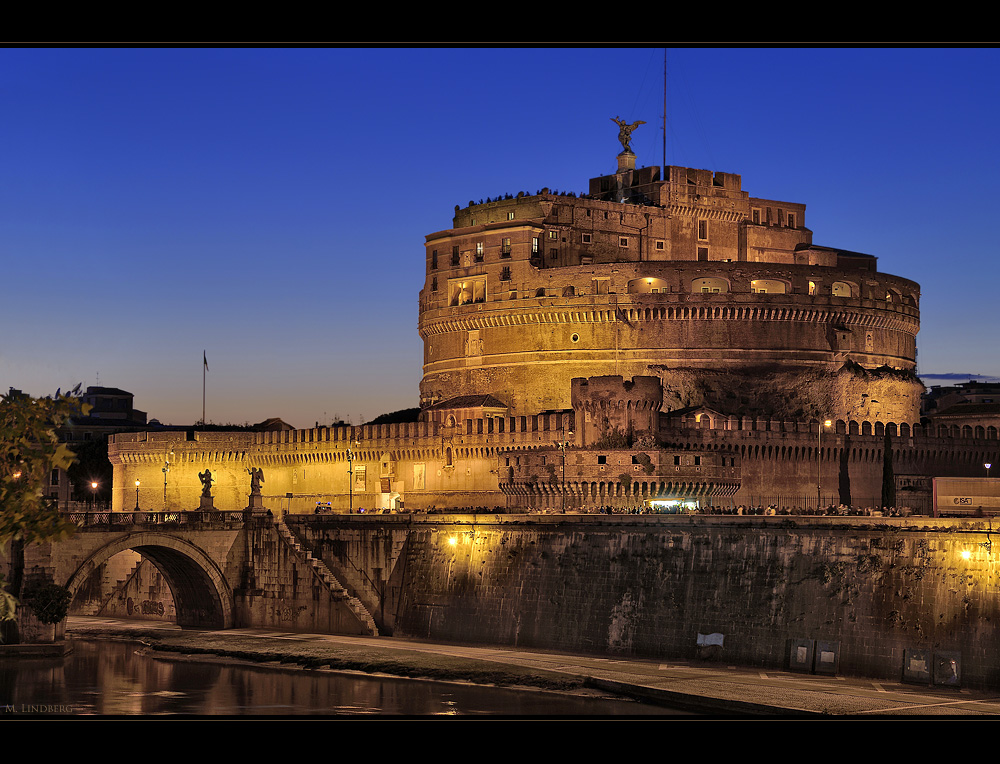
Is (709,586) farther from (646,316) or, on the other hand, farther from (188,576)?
(646,316)

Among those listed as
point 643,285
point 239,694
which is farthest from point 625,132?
point 239,694

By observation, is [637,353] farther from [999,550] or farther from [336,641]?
[999,550]

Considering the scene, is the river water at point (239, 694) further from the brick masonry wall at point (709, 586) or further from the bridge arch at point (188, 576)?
the bridge arch at point (188, 576)

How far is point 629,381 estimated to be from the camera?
53.8m

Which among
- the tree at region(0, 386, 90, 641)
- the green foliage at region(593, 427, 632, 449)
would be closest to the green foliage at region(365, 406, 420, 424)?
the green foliage at region(593, 427, 632, 449)

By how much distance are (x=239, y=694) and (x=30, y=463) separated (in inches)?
833

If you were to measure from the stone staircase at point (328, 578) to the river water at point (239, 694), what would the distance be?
6.67 meters

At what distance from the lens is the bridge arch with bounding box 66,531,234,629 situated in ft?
168

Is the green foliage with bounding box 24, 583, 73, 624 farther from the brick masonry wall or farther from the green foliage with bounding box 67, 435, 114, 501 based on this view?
the green foliage with bounding box 67, 435, 114, 501

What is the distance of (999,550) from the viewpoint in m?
34.2

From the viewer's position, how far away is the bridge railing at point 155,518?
50156 millimetres

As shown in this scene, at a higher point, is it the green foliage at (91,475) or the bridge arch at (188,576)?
the green foliage at (91,475)

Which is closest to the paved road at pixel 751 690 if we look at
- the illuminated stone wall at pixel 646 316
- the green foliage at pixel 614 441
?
the green foliage at pixel 614 441
